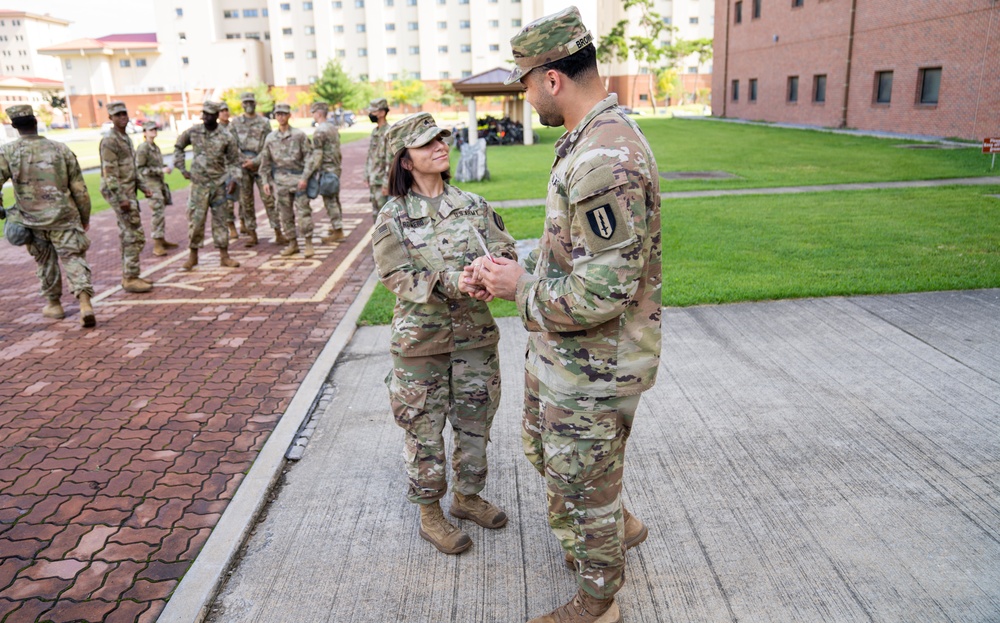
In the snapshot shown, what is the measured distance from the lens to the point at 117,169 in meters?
9.04

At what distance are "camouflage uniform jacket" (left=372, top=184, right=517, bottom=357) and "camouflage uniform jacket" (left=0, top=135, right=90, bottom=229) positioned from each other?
547cm

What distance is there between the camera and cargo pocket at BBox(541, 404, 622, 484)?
2693mm

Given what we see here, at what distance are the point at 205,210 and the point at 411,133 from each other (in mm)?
7566

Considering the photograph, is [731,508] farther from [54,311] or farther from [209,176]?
[209,176]

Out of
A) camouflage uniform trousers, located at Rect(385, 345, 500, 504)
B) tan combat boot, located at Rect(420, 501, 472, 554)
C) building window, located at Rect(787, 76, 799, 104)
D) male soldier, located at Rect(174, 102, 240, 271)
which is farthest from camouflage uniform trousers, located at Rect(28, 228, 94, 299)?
building window, located at Rect(787, 76, 799, 104)

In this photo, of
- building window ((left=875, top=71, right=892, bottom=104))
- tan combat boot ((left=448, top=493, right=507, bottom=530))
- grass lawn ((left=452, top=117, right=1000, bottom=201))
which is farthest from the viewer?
building window ((left=875, top=71, right=892, bottom=104))

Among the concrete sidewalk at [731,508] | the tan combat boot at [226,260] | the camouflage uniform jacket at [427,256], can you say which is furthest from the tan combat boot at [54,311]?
the camouflage uniform jacket at [427,256]

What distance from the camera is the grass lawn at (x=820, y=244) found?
7629mm

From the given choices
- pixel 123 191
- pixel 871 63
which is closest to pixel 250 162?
pixel 123 191

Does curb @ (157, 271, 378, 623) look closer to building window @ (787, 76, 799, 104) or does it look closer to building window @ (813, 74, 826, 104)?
building window @ (813, 74, 826, 104)

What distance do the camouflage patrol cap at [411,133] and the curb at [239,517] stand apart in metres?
2.09

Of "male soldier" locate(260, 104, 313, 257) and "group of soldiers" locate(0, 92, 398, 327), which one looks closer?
"group of soldiers" locate(0, 92, 398, 327)

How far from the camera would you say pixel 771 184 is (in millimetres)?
15320

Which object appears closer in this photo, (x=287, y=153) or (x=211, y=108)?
(x=211, y=108)
